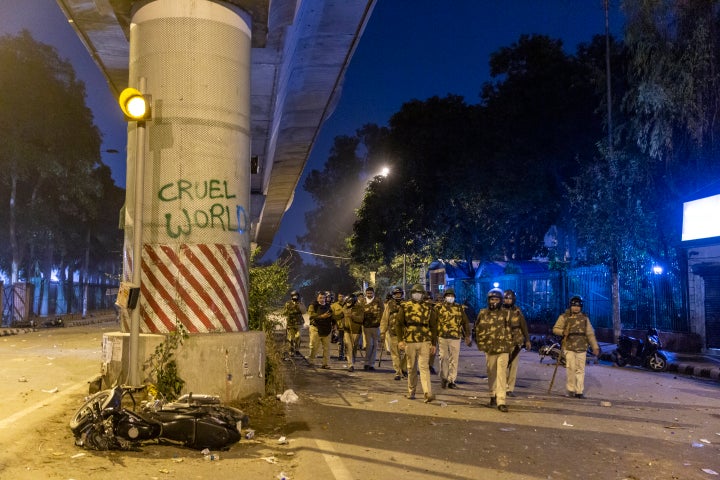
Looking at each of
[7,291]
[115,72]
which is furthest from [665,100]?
[7,291]

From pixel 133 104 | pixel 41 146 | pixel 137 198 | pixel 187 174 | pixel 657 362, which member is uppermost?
pixel 41 146

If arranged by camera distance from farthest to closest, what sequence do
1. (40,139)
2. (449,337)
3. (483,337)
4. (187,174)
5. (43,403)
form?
1. (40,139)
2. (449,337)
3. (483,337)
4. (43,403)
5. (187,174)

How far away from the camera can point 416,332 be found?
10.7m

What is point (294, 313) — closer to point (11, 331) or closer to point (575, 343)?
point (575, 343)

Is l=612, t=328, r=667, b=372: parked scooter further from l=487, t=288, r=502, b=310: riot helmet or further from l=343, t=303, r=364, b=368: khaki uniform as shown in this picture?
l=487, t=288, r=502, b=310: riot helmet

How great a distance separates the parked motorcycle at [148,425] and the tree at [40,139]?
98.2ft

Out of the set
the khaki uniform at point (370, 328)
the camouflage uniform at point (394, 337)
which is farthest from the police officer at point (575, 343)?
the khaki uniform at point (370, 328)

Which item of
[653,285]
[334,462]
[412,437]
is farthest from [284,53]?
[653,285]

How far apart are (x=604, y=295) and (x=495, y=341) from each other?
55.0ft

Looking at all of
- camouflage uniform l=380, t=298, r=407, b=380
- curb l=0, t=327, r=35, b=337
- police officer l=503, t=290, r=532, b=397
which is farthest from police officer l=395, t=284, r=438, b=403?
curb l=0, t=327, r=35, b=337

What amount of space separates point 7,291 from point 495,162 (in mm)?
26368

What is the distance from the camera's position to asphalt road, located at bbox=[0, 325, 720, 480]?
20.4 feet

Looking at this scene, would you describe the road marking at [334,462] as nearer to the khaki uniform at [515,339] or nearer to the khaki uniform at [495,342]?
the khaki uniform at [495,342]

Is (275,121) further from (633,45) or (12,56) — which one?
(12,56)
